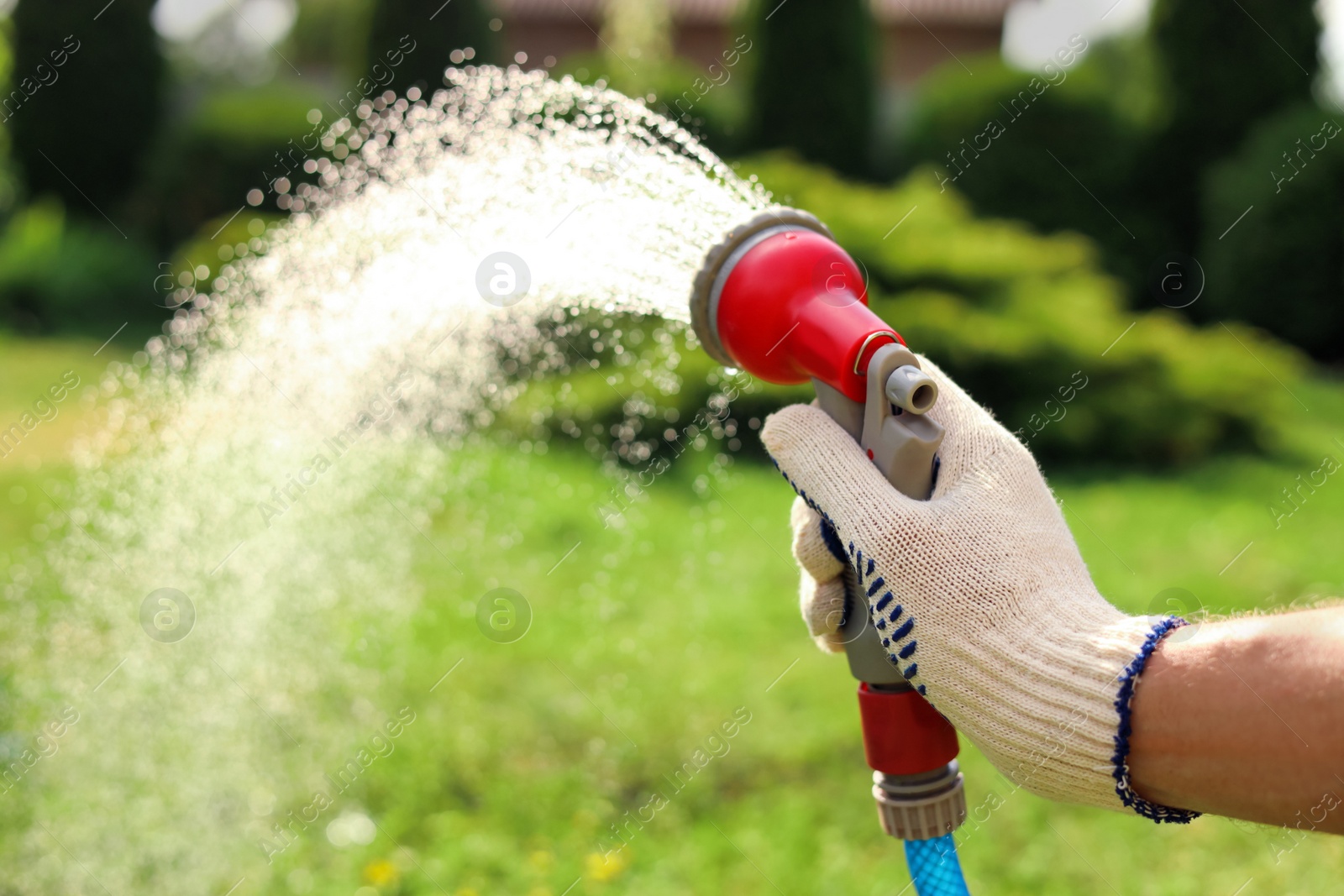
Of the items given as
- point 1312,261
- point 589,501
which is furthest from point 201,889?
point 1312,261

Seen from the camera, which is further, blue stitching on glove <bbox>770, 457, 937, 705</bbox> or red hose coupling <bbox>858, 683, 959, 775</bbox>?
red hose coupling <bbox>858, 683, 959, 775</bbox>

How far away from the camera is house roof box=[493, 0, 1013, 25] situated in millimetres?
19750

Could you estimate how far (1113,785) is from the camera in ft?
4.10

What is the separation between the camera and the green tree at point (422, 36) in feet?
37.0

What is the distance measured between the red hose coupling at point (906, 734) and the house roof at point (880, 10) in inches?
749

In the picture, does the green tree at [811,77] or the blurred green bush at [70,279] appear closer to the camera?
the blurred green bush at [70,279]

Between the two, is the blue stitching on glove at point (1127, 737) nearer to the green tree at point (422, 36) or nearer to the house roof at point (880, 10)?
the green tree at point (422, 36)

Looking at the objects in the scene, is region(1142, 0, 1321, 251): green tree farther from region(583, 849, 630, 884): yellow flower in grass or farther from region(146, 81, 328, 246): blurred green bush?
region(583, 849, 630, 884): yellow flower in grass

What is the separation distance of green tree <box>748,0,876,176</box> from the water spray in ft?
32.4

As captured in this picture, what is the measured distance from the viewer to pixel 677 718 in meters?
3.72

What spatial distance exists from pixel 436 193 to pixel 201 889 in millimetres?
1985

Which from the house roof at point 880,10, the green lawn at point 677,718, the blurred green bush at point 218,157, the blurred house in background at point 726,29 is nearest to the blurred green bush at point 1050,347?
the green lawn at point 677,718

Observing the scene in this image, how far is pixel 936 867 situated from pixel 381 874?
1.99m

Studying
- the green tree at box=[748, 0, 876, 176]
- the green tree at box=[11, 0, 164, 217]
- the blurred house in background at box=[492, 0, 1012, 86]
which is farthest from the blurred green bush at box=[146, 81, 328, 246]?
the blurred house in background at box=[492, 0, 1012, 86]
